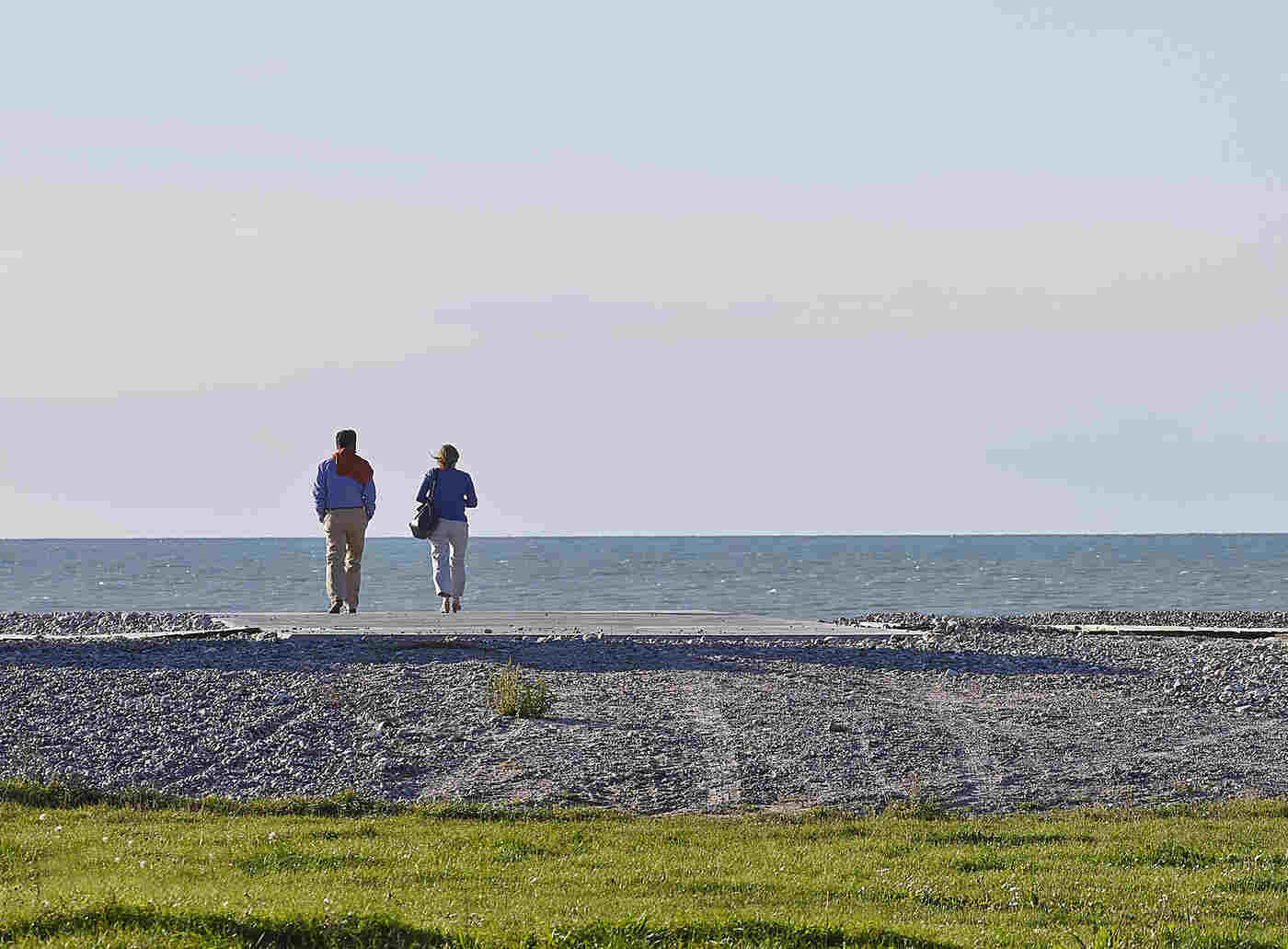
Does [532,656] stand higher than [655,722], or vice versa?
[532,656]

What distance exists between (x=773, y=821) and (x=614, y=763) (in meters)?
1.91

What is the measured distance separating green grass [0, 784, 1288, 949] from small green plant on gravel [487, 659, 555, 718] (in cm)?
298

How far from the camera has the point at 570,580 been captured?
2928 inches

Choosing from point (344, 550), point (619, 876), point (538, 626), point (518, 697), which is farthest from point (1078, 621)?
point (619, 876)

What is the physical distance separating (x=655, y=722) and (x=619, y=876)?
504cm

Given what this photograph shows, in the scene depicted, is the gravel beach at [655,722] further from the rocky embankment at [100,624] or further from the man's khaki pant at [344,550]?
the rocky embankment at [100,624]

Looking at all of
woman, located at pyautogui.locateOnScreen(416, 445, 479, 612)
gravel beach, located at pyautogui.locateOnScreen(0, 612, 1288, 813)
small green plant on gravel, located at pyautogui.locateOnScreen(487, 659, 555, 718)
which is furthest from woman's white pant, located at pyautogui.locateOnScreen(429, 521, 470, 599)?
small green plant on gravel, located at pyautogui.locateOnScreen(487, 659, 555, 718)

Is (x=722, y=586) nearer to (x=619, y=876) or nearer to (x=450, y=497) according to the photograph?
(x=450, y=497)

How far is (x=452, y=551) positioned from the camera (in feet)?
65.2

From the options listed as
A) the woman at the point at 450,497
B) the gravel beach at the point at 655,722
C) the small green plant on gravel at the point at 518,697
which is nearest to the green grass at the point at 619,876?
the gravel beach at the point at 655,722

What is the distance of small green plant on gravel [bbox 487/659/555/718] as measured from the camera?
12.9 m

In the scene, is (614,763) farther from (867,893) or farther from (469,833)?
(867,893)

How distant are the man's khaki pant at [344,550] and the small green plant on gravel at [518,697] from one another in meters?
5.21

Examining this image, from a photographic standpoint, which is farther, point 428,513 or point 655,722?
point 428,513
